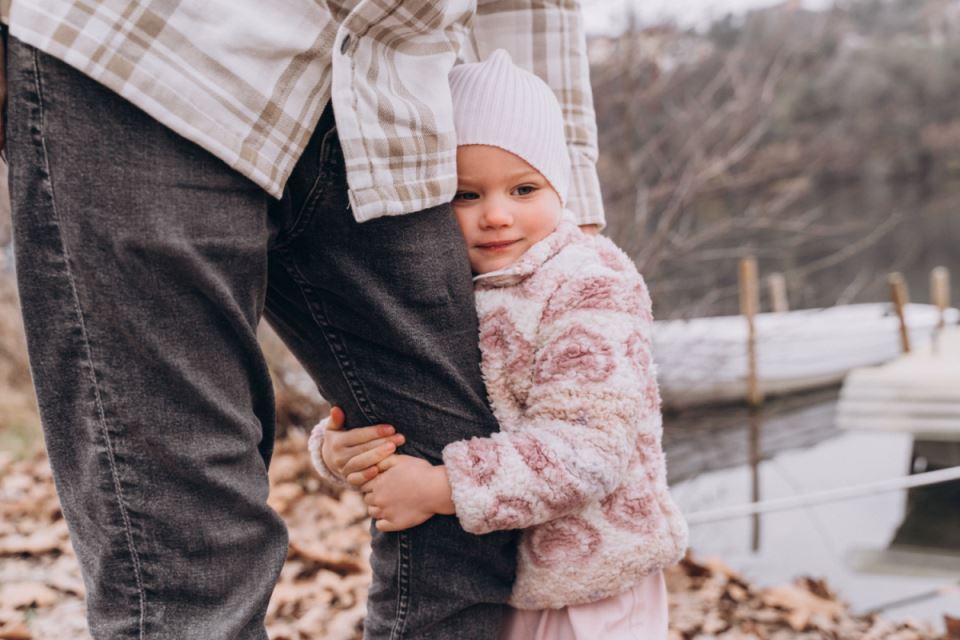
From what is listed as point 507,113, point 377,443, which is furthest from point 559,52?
point 377,443

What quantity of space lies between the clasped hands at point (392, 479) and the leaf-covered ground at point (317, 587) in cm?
135

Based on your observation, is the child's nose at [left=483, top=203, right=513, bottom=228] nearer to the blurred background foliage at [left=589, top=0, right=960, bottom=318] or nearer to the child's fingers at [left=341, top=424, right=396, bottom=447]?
the child's fingers at [left=341, top=424, right=396, bottom=447]

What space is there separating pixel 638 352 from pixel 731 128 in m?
4.10

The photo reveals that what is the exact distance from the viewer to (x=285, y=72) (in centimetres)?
93

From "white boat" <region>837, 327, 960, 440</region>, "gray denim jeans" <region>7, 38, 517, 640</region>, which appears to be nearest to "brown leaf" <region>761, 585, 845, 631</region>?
"gray denim jeans" <region>7, 38, 517, 640</region>

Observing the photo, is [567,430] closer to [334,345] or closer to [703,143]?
[334,345]

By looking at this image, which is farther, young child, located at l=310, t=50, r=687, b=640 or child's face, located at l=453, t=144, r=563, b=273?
child's face, located at l=453, t=144, r=563, b=273

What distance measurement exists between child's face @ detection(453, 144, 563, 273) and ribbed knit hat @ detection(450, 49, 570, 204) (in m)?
0.02

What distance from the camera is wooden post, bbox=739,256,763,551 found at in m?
6.82

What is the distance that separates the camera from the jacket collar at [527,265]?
1209mm

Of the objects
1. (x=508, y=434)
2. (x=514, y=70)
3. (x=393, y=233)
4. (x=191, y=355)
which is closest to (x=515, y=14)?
(x=514, y=70)

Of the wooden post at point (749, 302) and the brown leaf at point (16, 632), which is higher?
the brown leaf at point (16, 632)

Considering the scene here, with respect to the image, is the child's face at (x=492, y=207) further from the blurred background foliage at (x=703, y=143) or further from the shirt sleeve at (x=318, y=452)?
the blurred background foliage at (x=703, y=143)

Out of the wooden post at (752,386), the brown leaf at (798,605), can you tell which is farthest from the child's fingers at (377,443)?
the wooden post at (752,386)
